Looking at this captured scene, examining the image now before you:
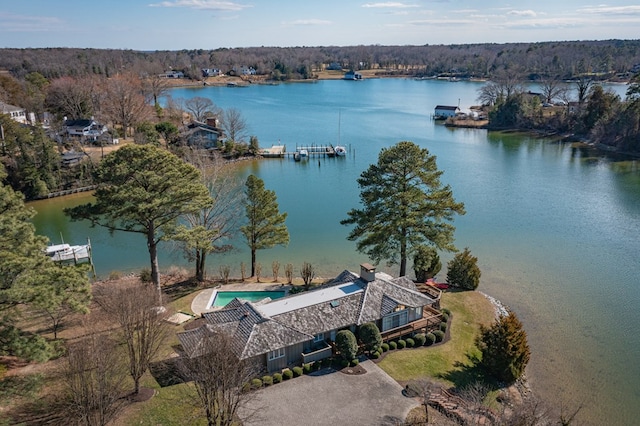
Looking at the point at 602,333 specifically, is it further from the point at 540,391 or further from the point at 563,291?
the point at 540,391

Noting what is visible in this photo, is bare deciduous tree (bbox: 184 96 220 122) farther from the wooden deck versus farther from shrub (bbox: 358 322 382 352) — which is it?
shrub (bbox: 358 322 382 352)

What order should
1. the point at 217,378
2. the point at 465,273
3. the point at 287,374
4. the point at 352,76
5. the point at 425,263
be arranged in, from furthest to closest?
1. the point at 352,76
2. the point at 465,273
3. the point at 425,263
4. the point at 287,374
5. the point at 217,378

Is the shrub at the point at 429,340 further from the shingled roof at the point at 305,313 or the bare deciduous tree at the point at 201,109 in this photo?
the bare deciduous tree at the point at 201,109

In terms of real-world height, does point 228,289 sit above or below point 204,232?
below

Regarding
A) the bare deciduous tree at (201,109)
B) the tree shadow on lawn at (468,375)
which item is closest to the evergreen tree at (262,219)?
the tree shadow on lawn at (468,375)

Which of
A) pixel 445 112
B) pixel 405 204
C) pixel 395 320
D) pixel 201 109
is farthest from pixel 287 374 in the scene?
pixel 445 112

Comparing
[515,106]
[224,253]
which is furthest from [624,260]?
[515,106]

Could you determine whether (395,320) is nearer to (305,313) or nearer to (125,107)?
(305,313)
